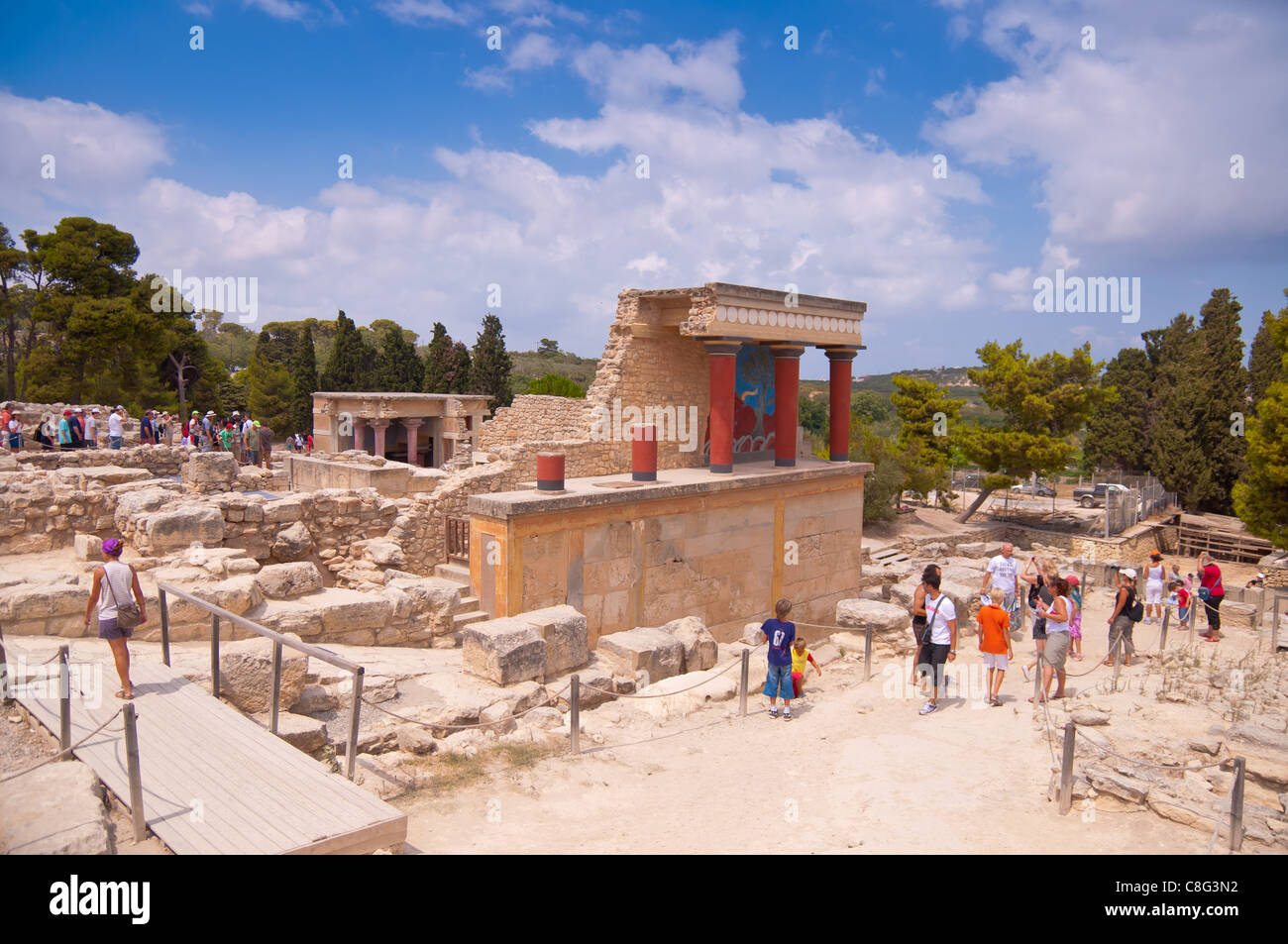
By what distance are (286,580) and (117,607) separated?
2969 mm

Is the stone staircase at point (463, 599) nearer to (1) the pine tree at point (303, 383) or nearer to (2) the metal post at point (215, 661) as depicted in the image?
(2) the metal post at point (215, 661)

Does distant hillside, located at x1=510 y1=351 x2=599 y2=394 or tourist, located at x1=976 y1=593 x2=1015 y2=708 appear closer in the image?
tourist, located at x1=976 y1=593 x2=1015 y2=708

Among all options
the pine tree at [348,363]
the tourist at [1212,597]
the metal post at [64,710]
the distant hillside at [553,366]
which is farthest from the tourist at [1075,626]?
the distant hillside at [553,366]

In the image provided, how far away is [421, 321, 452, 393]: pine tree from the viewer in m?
39.9

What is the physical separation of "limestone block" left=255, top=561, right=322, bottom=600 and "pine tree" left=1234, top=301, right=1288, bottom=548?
25139 millimetres

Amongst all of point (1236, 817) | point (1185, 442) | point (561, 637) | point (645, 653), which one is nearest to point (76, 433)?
point (561, 637)

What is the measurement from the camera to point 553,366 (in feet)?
271

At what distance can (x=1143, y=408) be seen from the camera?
3891 cm

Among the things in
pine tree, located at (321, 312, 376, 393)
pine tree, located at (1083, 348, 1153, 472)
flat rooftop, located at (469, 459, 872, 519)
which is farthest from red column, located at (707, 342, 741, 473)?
pine tree, located at (321, 312, 376, 393)

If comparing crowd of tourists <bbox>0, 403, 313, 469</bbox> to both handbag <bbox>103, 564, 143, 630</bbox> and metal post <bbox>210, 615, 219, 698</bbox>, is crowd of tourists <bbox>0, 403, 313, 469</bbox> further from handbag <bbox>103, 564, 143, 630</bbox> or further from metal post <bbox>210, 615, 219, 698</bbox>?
metal post <bbox>210, 615, 219, 698</bbox>

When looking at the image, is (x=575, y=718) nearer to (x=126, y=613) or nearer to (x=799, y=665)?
(x=799, y=665)
